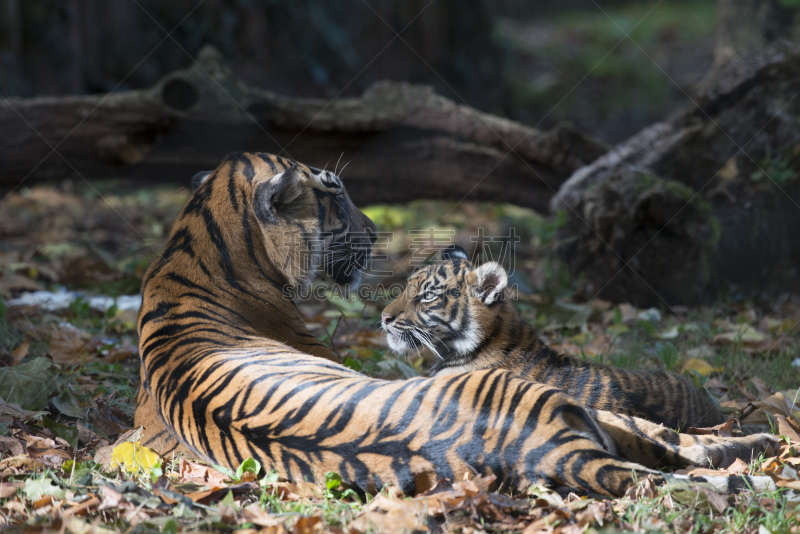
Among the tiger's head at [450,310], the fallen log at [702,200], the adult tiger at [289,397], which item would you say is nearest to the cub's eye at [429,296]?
the tiger's head at [450,310]

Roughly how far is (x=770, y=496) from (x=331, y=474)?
5.51ft

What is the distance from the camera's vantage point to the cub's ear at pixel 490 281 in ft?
11.9

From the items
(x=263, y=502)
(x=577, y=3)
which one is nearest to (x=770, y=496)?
(x=263, y=502)

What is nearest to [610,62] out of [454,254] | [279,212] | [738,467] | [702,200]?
[702,200]

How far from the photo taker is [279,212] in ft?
11.8

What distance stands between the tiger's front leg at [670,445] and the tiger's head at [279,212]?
5.91ft

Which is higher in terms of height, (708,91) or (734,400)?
(708,91)

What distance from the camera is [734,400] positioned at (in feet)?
12.8

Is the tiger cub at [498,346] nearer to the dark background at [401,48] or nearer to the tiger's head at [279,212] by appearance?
the tiger's head at [279,212]

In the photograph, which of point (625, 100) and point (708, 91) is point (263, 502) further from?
point (625, 100)

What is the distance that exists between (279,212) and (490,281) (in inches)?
48.3

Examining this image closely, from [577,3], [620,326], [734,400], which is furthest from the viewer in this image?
[577,3]

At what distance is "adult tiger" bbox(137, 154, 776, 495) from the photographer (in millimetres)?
2316

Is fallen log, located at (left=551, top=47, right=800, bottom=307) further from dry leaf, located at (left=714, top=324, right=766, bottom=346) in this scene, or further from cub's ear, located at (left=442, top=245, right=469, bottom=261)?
cub's ear, located at (left=442, top=245, right=469, bottom=261)
